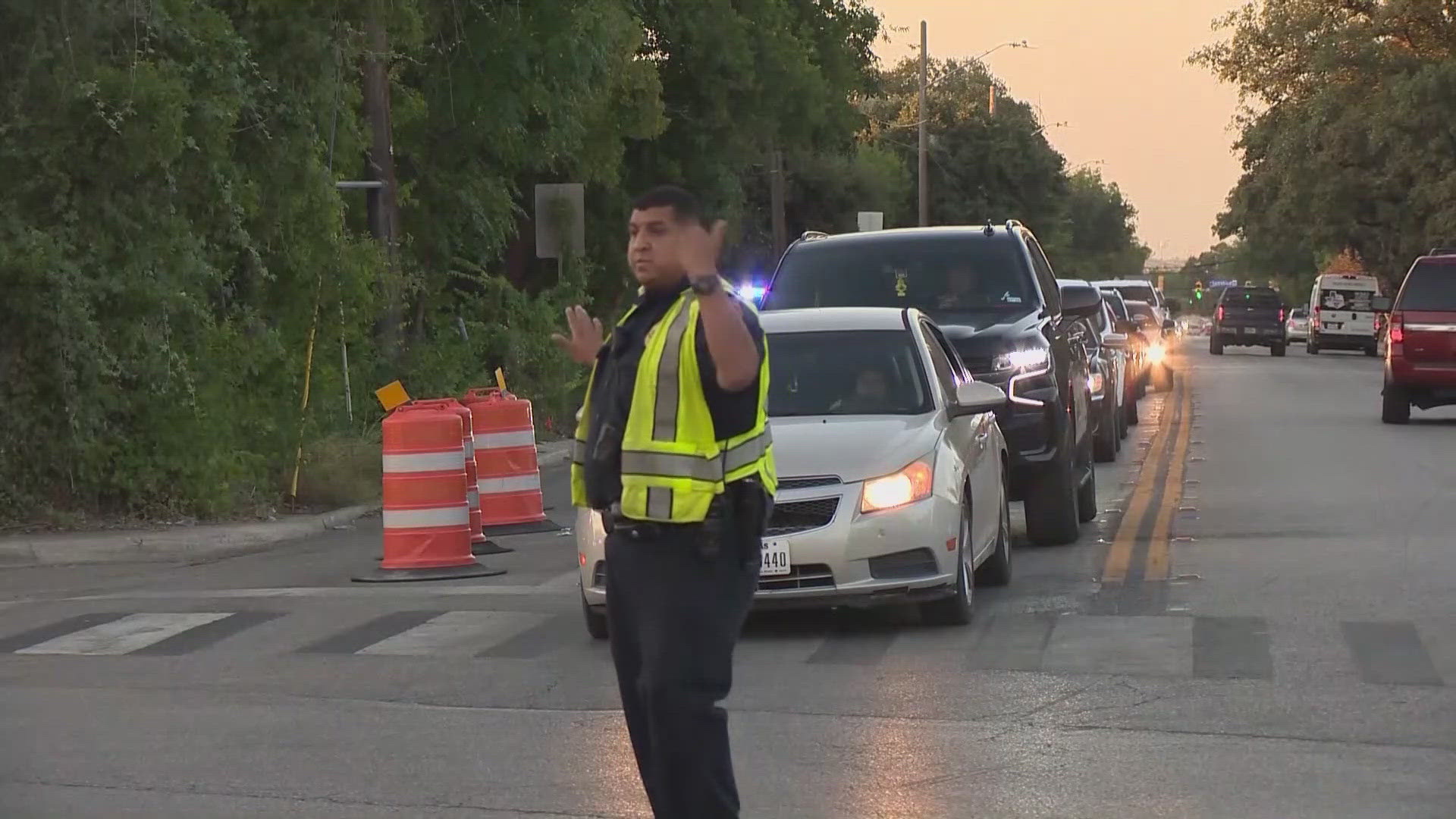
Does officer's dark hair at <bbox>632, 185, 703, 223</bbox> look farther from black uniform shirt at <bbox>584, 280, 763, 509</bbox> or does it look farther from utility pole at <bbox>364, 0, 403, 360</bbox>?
utility pole at <bbox>364, 0, 403, 360</bbox>

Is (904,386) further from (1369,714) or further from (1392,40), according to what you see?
(1392,40)

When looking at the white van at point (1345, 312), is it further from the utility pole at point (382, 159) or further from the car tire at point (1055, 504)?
the car tire at point (1055, 504)

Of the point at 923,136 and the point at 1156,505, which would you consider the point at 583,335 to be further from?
the point at 923,136

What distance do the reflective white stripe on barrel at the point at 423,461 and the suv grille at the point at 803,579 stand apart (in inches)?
141

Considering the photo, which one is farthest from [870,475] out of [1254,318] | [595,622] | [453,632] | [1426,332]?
[1254,318]

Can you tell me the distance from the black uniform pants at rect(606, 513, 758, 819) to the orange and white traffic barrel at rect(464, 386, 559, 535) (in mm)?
10851

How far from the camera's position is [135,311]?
53.3ft

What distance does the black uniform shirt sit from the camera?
5.20 m

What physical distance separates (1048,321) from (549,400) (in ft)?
44.2

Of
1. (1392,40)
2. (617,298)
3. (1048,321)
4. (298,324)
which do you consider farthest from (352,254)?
(1392,40)

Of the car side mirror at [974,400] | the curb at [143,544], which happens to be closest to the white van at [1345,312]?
the curb at [143,544]

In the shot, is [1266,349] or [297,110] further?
[1266,349]

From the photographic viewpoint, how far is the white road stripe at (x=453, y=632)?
10.6 m

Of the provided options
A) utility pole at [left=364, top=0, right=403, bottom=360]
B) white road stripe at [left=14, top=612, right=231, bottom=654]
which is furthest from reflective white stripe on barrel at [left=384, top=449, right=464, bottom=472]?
utility pole at [left=364, top=0, right=403, bottom=360]
